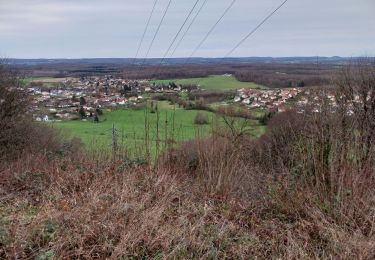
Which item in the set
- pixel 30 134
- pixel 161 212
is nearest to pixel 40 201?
pixel 161 212

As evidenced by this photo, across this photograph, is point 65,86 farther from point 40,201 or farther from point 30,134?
point 40,201

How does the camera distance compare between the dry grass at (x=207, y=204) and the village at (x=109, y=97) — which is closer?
the dry grass at (x=207, y=204)

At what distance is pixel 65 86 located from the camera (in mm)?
22266

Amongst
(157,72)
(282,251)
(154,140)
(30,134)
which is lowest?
(30,134)

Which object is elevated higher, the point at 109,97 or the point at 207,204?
the point at 109,97

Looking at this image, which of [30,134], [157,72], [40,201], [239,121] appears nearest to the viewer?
[40,201]

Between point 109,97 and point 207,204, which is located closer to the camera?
point 207,204

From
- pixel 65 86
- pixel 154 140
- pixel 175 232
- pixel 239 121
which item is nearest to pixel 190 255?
pixel 175 232

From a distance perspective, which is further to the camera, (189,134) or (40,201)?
(189,134)

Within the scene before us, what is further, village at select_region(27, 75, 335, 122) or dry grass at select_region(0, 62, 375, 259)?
village at select_region(27, 75, 335, 122)

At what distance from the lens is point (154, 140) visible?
20.6ft

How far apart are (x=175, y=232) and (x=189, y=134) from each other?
2.87m

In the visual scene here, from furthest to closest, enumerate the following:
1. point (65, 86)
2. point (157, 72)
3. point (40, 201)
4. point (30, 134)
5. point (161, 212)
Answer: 1. point (65, 86)
2. point (30, 134)
3. point (157, 72)
4. point (40, 201)
5. point (161, 212)

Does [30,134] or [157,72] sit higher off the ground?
[157,72]
